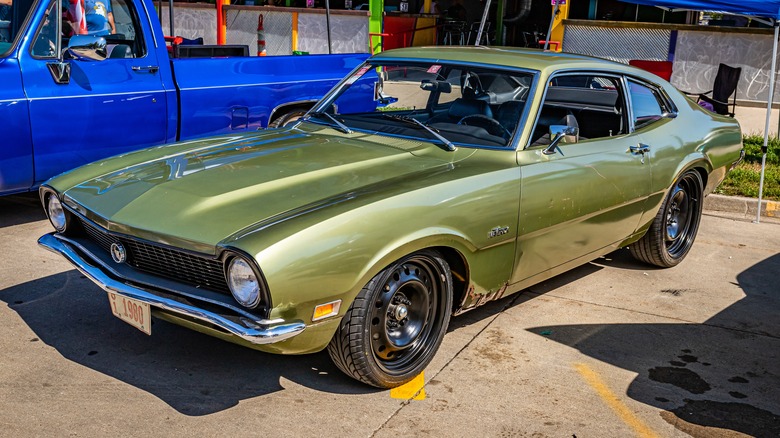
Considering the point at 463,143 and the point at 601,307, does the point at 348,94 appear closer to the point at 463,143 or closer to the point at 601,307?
the point at 463,143

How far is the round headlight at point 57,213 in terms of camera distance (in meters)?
4.41

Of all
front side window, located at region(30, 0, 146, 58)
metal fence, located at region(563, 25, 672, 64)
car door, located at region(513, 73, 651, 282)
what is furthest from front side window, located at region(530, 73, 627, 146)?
metal fence, located at region(563, 25, 672, 64)

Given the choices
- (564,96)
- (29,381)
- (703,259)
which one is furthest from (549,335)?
(29,381)

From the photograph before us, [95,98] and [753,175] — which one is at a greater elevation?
[95,98]

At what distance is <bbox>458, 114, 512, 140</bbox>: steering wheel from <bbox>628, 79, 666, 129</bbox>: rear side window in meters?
1.25

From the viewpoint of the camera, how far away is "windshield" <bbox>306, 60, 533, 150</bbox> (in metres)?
4.85

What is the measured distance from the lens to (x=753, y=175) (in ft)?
30.0

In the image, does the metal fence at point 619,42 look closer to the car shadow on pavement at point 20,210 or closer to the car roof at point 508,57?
the car roof at point 508,57

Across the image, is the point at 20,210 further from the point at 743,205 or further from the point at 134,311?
the point at 743,205

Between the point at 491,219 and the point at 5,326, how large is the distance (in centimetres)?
265

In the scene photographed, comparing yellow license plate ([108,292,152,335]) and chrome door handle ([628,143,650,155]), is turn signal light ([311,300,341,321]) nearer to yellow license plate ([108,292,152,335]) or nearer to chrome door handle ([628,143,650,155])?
yellow license plate ([108,292,152,335])

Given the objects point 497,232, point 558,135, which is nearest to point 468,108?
point 558,135

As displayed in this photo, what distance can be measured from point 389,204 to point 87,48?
12.3ft

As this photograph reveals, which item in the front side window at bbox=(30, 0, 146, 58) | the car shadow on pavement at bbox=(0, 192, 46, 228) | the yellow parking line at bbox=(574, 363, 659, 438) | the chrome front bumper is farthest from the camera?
the car shadow on pavement at bbox=(0, 192, 46, 228)
